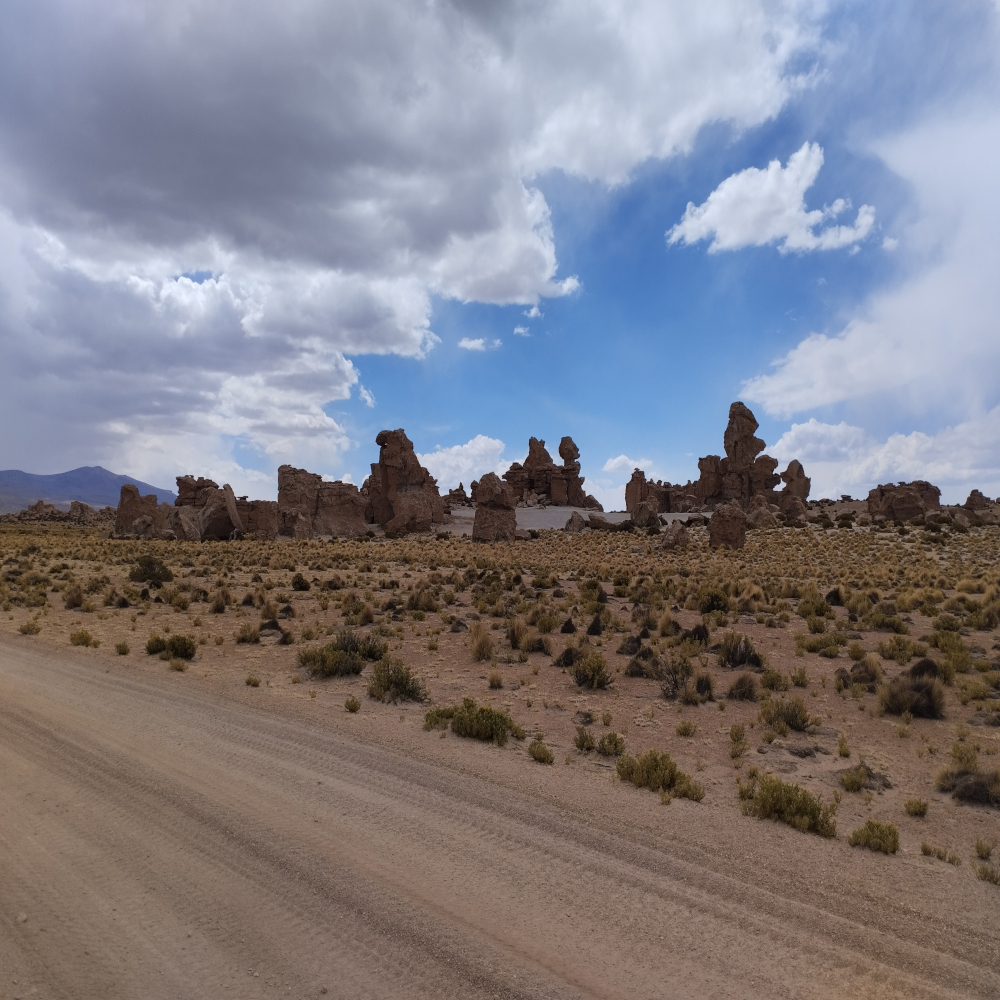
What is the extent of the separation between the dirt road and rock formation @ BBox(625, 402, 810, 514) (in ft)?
Result: 195

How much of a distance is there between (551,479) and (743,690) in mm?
69094

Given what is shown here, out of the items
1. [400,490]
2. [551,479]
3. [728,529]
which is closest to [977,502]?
Result: [728,529]

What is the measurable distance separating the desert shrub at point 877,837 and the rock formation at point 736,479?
59036 mm

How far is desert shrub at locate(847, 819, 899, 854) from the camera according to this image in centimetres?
640

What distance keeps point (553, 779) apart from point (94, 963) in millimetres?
4687

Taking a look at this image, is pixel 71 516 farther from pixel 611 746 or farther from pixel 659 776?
pixel 659 776

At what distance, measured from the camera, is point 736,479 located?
2751 inches

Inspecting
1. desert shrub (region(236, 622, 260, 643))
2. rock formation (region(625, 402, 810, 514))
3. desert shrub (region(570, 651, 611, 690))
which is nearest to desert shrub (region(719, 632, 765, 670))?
desert shrub (region(570, 651, 611, 690))

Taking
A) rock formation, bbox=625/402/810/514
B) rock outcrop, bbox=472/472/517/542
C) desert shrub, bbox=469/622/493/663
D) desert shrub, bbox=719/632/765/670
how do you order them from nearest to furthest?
1. desert shrub, bbox=719/632/765/670
2. desert shrub, bbox=469/622/493/663
3. rock outcrop, bbox=472/472/517/542
4. rock formation, bbox=625/402/810/514

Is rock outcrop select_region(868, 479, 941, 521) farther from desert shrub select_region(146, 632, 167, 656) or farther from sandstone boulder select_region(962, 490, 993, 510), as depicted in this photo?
desert shrub select_region(146, 632, 167, 656)

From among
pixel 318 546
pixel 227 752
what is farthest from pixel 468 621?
pixel 318 546

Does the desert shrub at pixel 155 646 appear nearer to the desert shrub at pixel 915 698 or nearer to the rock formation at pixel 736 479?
the desert shrub at pixel 915 698

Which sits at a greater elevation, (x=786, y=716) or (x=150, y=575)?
(x=150, y=575)

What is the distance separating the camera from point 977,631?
17.0m
